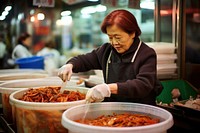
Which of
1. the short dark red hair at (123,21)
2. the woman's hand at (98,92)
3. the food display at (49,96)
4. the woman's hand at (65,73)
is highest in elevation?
the short dark red hair at (123,21)

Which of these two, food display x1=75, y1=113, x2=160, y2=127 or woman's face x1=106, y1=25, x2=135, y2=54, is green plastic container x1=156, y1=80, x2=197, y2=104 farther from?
food display x1=75, y1=113, x2=160, y2=127

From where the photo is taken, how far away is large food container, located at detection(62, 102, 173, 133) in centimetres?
117

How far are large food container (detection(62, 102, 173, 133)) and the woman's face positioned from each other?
436 millimetres

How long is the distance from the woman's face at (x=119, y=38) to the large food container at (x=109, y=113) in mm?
436

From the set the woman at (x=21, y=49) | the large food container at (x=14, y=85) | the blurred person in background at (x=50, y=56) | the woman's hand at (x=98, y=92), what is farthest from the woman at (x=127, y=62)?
the woman at (x=21, y=49)

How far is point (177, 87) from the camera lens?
2.88 m

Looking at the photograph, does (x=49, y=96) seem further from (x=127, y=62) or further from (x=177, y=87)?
(x=177, y=87)

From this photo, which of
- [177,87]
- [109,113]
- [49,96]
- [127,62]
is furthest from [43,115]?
[177,87]

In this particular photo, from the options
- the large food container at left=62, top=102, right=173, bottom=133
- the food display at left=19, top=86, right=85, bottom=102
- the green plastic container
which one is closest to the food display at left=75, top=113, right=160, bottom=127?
the large food container at left=62, top=102, right=173, bottom=133

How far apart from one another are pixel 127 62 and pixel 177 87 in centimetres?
119

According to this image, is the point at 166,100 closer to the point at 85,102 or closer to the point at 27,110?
the point at 85,102

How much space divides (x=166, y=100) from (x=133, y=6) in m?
1.15

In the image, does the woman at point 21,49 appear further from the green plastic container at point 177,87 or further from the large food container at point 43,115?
the large food container at point 43,115

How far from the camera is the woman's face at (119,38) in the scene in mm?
1795
